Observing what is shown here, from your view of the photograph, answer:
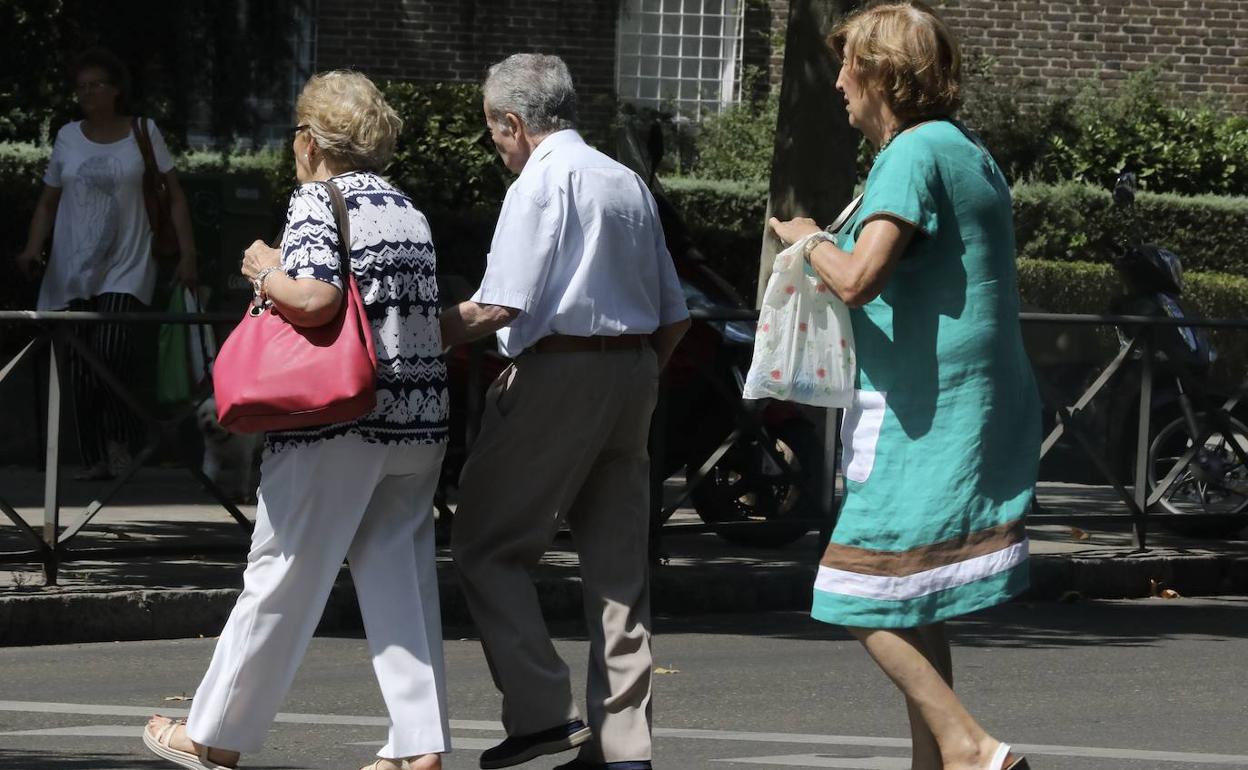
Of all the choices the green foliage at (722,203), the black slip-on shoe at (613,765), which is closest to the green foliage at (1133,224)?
the green foliage at (722,203)

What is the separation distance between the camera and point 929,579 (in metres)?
4.19

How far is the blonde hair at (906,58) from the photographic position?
4.16 m

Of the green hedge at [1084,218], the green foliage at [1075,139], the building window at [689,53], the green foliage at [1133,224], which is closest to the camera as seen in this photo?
the green hedge at [1084,218]

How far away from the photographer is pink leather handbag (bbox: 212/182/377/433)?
4547mm

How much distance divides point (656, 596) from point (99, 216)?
3.33m

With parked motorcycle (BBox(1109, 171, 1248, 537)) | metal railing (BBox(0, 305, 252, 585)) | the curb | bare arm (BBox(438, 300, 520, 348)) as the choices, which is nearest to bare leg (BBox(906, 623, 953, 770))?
bare arm (BBox(438, 300, 520, 348))

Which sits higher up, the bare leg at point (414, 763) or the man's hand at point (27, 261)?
the man's hand at point (27, 261)

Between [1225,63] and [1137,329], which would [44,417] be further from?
[1225,63]

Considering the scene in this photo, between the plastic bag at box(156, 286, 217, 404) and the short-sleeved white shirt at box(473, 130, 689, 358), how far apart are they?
3320 mm

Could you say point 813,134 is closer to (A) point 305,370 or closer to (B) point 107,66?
(B) point 107,66

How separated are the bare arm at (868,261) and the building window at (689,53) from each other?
741 inches

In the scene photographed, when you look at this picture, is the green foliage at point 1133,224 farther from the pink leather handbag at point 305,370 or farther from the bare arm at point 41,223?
the pink leather handbag at point 305,370

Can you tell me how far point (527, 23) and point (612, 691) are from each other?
1693 cm

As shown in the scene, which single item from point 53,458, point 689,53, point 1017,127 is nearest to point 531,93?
point 53,458
